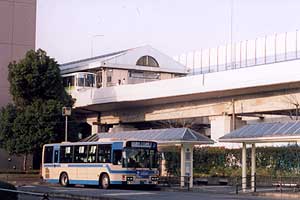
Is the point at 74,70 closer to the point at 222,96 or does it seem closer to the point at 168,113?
the point at 168,113

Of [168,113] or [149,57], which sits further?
[149,57]

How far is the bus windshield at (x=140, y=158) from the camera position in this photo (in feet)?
122

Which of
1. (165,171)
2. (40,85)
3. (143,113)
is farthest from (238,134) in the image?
(143,113)

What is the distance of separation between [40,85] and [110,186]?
24.2 metres

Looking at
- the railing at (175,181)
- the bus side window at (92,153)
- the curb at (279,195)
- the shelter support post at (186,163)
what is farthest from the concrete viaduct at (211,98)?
the bus side window at (92,153)

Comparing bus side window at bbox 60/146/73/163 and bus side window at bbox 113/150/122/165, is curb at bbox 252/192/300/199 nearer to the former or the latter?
bus side window at bbox 113/150/122/165

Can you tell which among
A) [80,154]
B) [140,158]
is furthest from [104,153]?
[80,154]

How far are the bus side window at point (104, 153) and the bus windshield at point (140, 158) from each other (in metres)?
1.19

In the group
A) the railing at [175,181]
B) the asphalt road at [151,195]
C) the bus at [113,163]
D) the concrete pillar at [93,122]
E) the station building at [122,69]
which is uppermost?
the station building at [122,69]

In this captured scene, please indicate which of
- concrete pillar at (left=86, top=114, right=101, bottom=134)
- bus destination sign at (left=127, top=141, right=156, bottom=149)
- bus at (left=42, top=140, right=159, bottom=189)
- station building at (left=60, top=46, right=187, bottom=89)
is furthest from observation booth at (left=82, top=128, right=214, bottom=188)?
station building at (left=60, top=46, right=187, bottom=89)

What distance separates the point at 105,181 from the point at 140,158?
2593 mm

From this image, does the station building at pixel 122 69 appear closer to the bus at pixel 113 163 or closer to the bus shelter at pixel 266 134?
the bus at pixel 113 163

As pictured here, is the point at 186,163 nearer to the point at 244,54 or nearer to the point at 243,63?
the point at 243,63

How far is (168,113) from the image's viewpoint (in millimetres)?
64312
